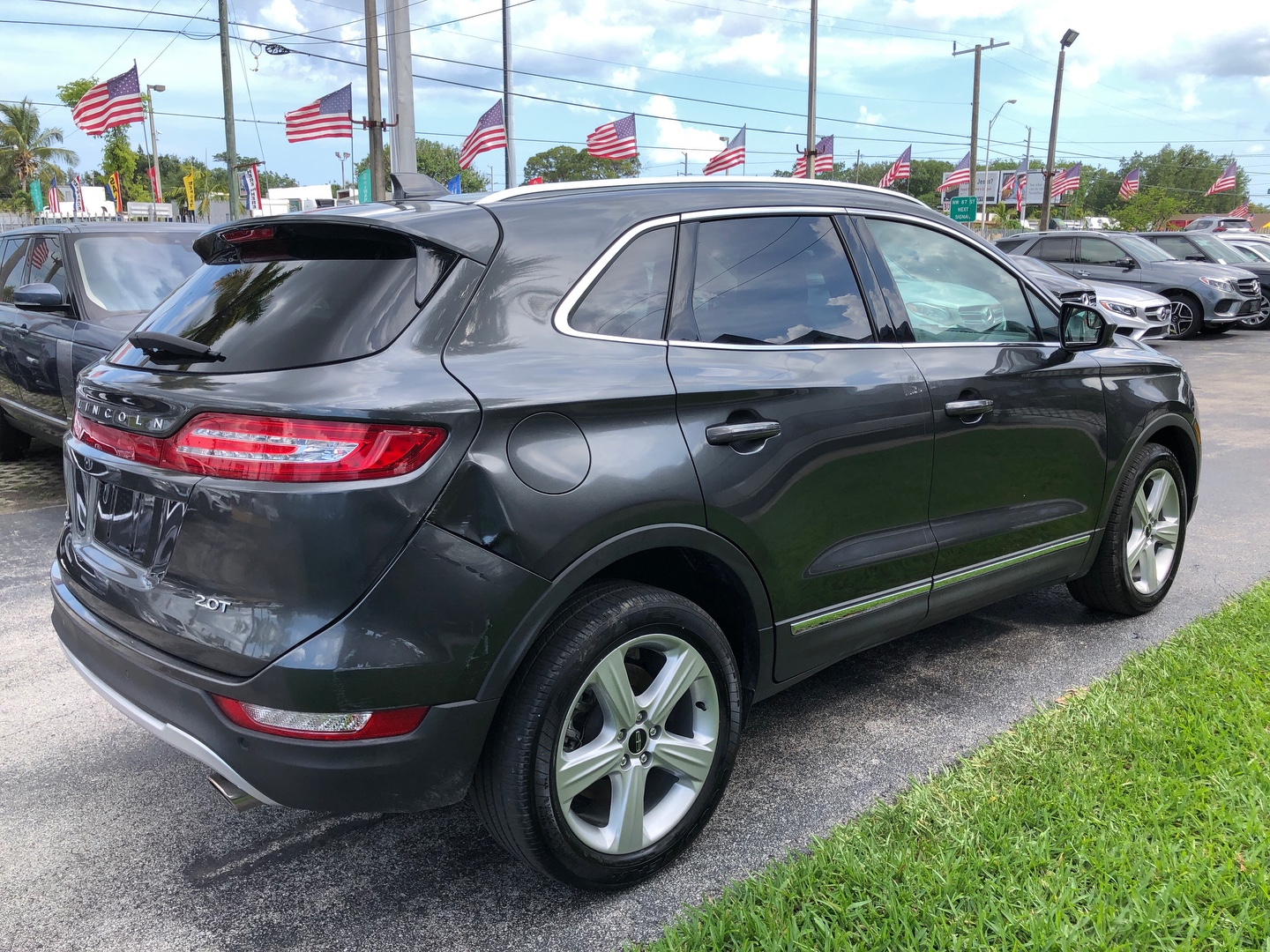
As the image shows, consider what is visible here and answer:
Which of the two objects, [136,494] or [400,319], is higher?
[400,319]

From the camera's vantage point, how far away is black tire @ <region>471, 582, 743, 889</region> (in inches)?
91.0

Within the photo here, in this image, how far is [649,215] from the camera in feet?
9.09

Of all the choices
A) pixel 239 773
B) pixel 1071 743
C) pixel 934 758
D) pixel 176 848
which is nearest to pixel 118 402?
pixel 239 773

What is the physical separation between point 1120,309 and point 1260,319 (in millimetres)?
6899

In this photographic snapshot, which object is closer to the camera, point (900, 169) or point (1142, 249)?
point (1142, 249)

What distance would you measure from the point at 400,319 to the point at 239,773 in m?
1.07

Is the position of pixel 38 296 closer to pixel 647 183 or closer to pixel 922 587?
pixel 647 183

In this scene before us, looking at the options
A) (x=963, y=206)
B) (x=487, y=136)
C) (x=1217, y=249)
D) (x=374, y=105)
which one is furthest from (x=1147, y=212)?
(x=374, y=105)

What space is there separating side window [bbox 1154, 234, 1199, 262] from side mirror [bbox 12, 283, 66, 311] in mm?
20214

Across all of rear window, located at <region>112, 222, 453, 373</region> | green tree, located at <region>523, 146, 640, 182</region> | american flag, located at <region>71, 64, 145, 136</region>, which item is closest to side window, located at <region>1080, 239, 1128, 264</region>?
rear window, located at <region>112, 222, 453, 373</region>

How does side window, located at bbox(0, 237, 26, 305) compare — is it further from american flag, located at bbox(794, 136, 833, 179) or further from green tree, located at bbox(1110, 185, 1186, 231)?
green tree, located at bbox(1110, 185, 1186, 231)

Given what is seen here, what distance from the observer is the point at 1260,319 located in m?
19.6

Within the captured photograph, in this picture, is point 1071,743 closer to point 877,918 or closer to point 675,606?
point 877,918

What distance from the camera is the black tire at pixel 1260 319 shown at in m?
19.0
